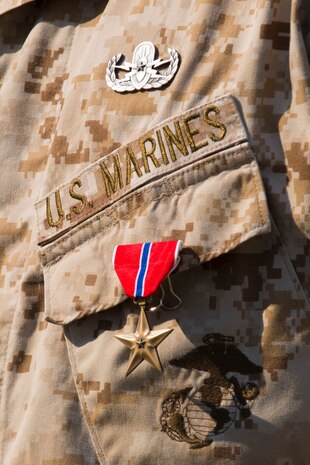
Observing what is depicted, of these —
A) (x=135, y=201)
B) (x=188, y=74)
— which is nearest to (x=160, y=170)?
(x=135, y=201)

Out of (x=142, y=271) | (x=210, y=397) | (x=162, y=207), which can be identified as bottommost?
(x=210, y=397)

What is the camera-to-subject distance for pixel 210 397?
1700 mm

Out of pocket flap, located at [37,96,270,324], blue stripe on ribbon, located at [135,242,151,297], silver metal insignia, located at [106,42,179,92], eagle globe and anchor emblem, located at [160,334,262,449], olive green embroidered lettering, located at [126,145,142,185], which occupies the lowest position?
eagle globe and anchor emblem, located at [160,334,262,449]

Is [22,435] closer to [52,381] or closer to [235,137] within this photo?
[52,381]

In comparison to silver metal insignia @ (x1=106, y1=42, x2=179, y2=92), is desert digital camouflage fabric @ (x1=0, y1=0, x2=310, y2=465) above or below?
below

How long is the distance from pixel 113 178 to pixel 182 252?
225 mm

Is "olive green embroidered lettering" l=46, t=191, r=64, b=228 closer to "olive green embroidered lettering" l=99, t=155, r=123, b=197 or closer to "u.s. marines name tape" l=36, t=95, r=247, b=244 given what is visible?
"u.s. marines name tape" l=36, t=95, r=247, b=244

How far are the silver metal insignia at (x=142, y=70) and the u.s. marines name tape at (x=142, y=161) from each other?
4.4 inches

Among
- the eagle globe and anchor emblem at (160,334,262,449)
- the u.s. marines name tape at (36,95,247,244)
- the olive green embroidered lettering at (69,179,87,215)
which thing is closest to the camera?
the eagle globe and anchor emblem at (160,334,262,449)

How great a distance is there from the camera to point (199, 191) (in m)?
1.79

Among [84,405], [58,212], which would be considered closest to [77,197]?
[58,212]

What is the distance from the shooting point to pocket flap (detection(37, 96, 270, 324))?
175 centimetres

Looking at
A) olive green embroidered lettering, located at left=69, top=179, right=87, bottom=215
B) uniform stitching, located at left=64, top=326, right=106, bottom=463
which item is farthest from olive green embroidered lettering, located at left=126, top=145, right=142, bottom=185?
uniform stitching, located at left=64, top=326, right=106, bottom=463

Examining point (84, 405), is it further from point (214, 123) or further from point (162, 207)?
point (214, 123)
